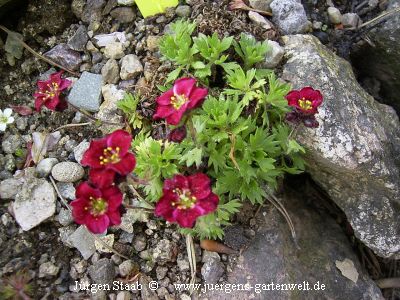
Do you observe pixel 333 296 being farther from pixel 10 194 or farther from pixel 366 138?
pixel 10 194

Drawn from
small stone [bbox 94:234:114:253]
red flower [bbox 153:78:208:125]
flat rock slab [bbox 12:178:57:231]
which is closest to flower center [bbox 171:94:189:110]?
red flower [bbox 153:78:208:125]

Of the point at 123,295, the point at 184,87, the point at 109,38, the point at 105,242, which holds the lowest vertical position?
the point at 123,295

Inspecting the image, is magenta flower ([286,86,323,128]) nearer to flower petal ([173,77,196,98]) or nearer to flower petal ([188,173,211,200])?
flower petal ([173,77,196,98])

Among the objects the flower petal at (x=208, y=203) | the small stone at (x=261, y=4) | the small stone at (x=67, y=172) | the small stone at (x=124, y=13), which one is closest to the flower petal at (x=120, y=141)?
the flower petal at (x=208, y=203)

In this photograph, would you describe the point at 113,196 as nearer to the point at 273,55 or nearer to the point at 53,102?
the point at 53,102

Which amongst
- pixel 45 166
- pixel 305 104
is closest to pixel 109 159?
pixel 45 166
